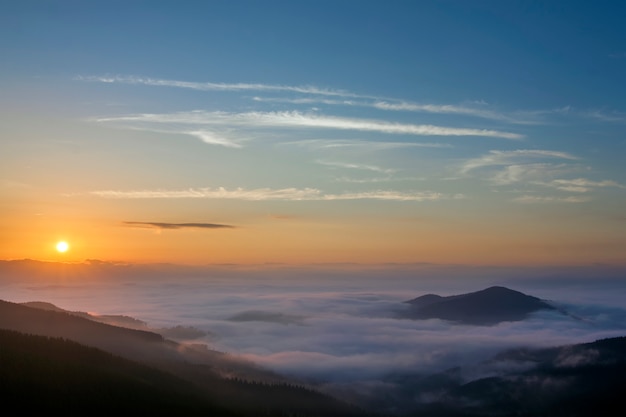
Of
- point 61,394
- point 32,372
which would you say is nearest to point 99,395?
point 61,394

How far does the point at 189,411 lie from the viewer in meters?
197

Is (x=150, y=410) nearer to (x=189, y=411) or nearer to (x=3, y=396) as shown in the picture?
(x=189, y=411)

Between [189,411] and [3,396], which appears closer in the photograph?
[3,396]

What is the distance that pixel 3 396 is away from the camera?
566ft

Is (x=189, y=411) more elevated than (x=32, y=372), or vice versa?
(x=32, y=372)

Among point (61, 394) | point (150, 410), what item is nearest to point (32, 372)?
point (61, 394)

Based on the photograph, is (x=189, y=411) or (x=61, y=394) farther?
(x=189, y=411)

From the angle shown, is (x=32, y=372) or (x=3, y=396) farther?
(x=32, y=372)

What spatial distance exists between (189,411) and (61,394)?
3940cm

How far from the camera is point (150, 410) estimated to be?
618 ft

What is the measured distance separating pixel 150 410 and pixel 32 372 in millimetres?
39296

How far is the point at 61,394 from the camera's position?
182125mm

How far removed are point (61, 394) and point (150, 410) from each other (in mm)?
26452

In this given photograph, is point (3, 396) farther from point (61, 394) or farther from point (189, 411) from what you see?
point (189, 411)
